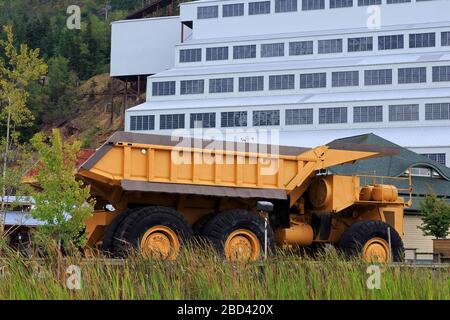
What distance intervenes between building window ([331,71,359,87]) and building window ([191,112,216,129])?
36.0 feet

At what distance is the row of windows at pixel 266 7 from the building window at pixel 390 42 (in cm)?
454

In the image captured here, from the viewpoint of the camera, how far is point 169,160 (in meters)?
19.8

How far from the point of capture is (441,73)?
70562mm

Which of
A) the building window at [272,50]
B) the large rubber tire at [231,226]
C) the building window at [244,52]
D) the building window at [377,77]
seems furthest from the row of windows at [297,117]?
the large rubber tire at [231,226]

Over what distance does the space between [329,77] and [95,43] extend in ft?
206

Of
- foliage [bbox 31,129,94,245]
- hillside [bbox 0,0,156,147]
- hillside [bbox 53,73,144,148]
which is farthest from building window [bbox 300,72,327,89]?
foliage [bbox 31,129,94,245]

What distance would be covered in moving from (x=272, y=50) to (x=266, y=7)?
19.3 ft

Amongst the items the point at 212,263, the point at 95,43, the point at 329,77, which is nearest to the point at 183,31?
the point at 329,77

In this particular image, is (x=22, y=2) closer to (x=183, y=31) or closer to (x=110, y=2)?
(x=110, y=2)

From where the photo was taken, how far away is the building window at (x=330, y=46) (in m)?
79.7

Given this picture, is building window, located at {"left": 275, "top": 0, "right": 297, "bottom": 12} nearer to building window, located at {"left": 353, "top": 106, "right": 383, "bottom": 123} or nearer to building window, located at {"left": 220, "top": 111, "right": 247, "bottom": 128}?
building window, located at {"left": 220, "top": 111, "right": 247, "bottom": 128}

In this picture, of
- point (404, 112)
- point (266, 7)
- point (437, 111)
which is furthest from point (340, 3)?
point (437, 111)

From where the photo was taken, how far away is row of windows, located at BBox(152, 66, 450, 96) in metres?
71.4
